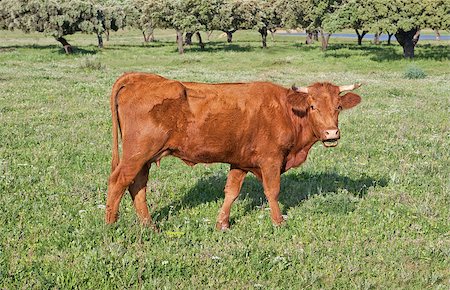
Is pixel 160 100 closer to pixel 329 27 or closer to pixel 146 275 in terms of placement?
pixel 146 275

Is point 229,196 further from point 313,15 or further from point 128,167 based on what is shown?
point 313,15

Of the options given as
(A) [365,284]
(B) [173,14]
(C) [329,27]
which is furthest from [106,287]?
(B) [173,14]

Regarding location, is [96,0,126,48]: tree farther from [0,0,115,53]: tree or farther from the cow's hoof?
the cow's hoof

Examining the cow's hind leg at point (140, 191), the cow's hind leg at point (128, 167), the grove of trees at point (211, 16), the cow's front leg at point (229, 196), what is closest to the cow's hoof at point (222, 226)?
the cow's front leg at point (229, 196)

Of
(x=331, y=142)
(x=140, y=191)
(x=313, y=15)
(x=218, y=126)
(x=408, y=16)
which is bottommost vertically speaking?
(x=140, y=191)

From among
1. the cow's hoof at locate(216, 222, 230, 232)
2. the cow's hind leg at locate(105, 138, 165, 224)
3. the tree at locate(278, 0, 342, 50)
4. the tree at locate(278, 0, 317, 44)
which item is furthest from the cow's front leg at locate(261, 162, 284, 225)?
Answer: the tree at locate(278, 0, 317, 44)

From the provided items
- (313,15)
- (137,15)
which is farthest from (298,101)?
(137,15)

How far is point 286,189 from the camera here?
10336 millimetres

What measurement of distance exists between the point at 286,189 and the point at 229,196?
228cm

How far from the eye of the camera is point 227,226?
8.25 metres

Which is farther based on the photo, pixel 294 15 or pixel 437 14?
pixel 294 15

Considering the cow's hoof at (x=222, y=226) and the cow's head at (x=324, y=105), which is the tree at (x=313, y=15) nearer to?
the cow's head at (x=324, y=105)

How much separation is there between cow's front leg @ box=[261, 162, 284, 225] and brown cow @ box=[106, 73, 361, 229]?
16mm

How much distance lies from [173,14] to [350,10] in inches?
841
